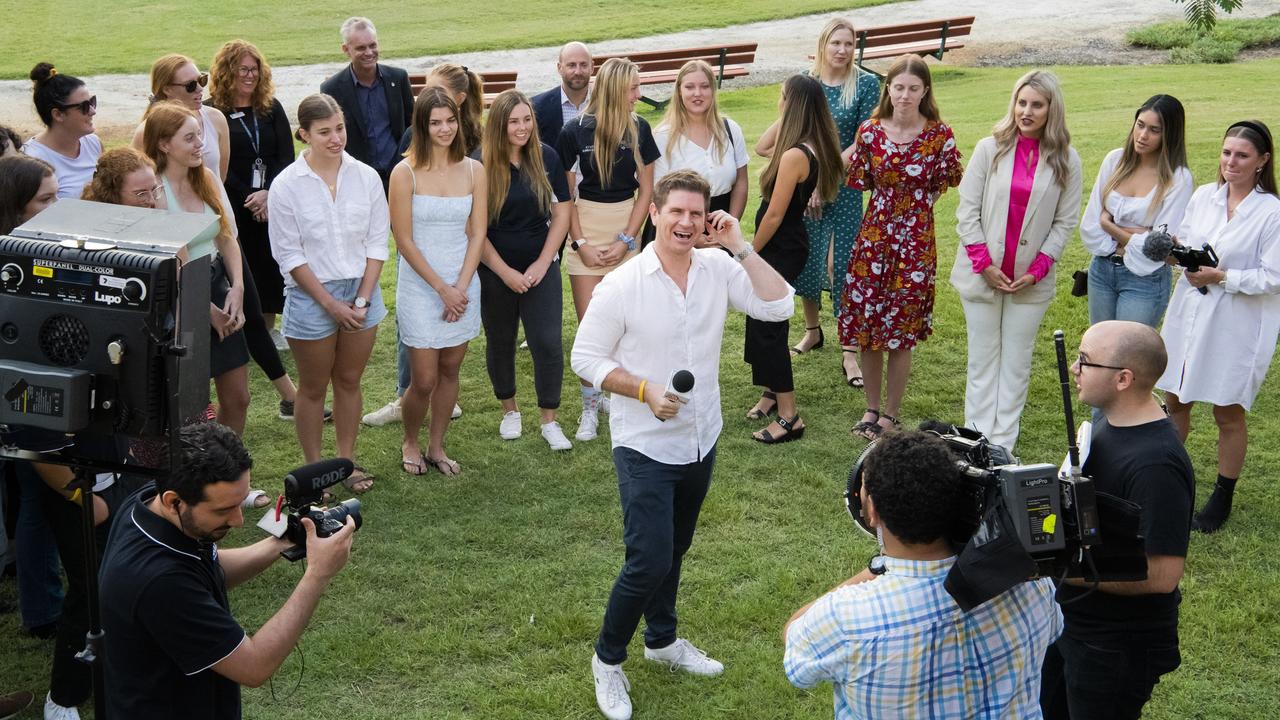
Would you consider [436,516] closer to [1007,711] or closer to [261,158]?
[261,158]

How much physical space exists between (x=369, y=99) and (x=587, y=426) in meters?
3.31

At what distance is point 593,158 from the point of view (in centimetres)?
754

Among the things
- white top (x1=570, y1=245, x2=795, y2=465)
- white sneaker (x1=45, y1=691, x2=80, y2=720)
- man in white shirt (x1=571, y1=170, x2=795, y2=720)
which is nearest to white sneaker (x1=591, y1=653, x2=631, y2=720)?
man in white shirt (x1=571, y1=170, x2=795, y2=720)

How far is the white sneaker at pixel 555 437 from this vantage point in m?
7.39

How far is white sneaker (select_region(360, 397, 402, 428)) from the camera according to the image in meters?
7.79

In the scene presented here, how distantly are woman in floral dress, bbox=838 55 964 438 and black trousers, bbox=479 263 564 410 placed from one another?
1.87 meters

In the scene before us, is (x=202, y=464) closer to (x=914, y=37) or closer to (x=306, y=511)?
(x=306, y=511)

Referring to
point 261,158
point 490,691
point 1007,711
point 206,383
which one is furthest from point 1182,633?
point 261,158

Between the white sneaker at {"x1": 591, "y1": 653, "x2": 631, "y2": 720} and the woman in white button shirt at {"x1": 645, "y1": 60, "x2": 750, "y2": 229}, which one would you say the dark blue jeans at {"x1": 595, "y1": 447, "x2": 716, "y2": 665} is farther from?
the woman in white button shirt at {"x1": 645, "y1": 60, "x2": 750, "y2": 229}

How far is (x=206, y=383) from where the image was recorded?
3.97 m

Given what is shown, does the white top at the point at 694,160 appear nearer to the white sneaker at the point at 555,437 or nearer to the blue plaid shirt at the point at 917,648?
the white sneaker at the point at 555,437

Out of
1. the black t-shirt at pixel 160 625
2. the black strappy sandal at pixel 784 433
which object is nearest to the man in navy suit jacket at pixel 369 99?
the black strappy sandal at pixel 784 433

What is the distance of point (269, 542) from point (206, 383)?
0.58m

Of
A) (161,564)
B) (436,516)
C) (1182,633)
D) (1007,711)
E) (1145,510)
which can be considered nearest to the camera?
(1007,711)
